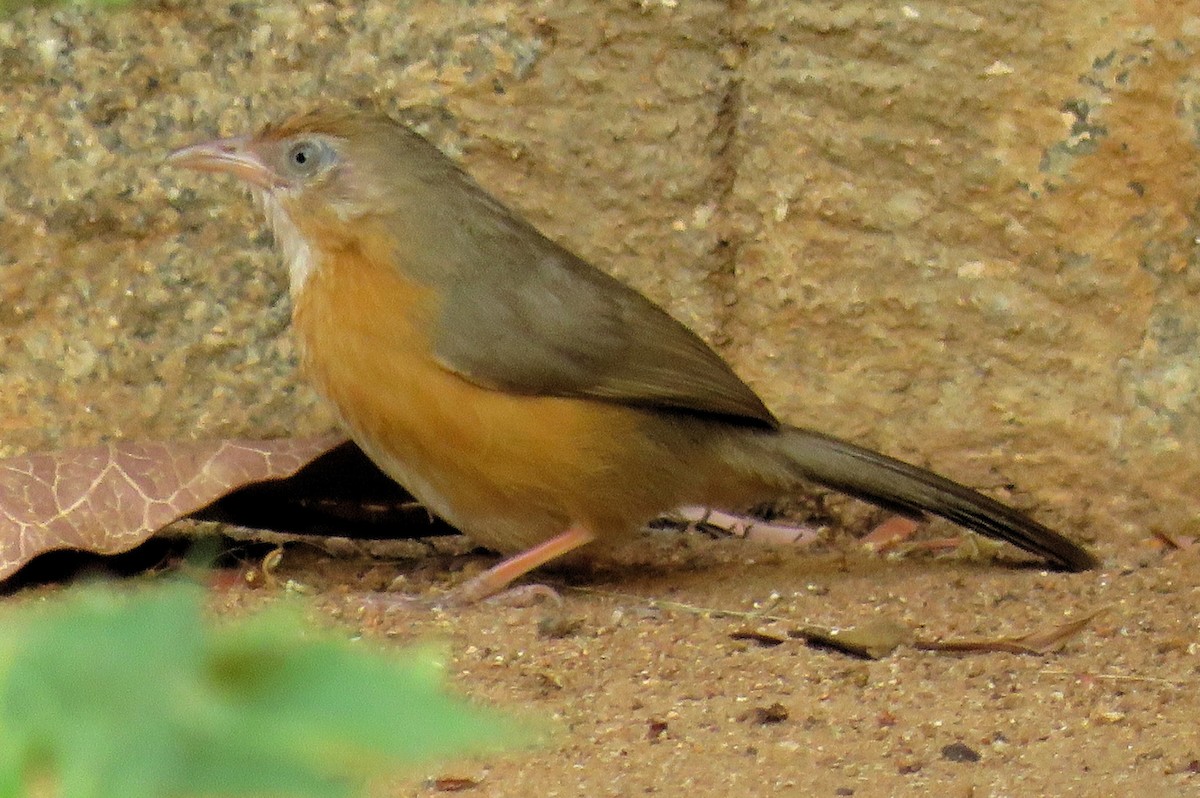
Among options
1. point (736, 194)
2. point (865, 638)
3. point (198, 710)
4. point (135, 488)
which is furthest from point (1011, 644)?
point (198, 710)

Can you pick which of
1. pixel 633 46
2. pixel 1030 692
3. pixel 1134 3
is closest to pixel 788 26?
pixel 633 46

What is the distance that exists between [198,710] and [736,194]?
4.45 meters

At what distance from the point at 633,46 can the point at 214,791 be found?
4.40 m

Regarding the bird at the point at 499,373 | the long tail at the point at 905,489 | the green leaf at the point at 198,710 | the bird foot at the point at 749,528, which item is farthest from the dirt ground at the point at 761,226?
the green leaf at the point at 198,710

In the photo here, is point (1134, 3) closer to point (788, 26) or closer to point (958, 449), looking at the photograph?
point (788, 26)

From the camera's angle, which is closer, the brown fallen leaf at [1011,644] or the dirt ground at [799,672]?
the dirt ground at [799,672]

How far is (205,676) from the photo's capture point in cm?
71

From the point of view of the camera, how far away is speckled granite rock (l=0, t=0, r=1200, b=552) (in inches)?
189

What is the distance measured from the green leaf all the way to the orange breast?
3.74 metres

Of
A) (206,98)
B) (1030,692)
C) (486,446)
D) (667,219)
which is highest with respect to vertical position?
(206,98)

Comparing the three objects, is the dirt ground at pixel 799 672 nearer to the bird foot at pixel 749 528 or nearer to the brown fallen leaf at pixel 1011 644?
the brown fallen leaf at pixel 1011 644

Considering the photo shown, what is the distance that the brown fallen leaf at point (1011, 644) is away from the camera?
13.7 feet

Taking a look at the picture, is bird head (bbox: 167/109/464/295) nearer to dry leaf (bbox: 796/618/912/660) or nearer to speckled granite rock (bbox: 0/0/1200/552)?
speckled granite rock (bbox: 0/0/1200/552)

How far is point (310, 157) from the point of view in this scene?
4766 millimetres
